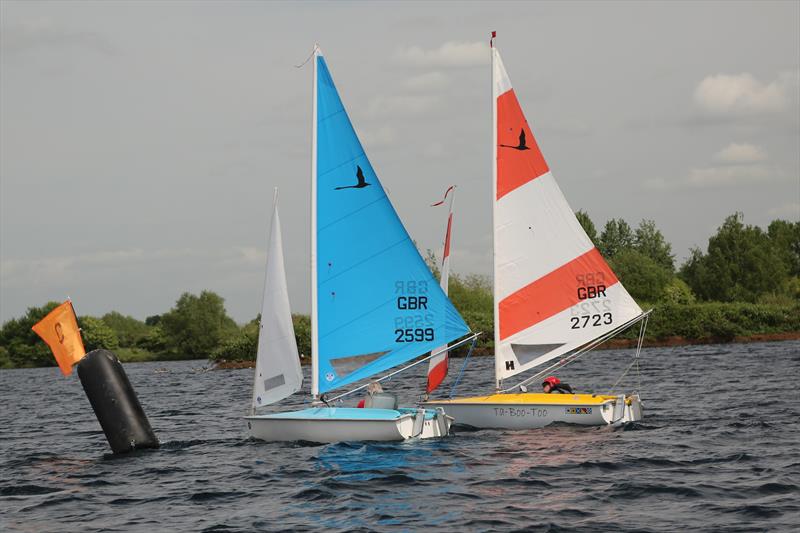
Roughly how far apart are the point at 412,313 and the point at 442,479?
638 cm

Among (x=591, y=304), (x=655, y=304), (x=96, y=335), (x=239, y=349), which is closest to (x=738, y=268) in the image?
(x=655, y=304)

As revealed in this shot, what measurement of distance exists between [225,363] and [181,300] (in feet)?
133

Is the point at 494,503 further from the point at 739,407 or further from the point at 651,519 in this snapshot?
the point at 739,407

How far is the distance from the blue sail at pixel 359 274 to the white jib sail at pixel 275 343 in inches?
32.9

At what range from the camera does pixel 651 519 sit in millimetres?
16828

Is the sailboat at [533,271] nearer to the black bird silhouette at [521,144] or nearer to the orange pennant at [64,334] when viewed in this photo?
the black bird silhouette at [521,144]

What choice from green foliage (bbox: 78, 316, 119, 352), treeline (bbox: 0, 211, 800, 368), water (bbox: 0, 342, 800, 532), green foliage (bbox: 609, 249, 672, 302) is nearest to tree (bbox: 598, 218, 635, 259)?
treeline (bbox: 0, 211, 800, 368)

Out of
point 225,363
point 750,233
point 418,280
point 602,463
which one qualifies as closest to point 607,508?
point 602,463

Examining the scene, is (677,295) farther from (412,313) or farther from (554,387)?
(412,313)

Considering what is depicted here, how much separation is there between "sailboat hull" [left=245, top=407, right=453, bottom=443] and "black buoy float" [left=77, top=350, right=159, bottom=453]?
126 inches

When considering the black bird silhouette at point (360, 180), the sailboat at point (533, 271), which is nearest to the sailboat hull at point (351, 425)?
the sailboat at point (533, 271)

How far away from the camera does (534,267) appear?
1155 inches

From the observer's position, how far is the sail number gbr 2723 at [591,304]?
29516 mm

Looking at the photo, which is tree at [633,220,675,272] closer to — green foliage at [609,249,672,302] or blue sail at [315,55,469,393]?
green foliage at [609,249,672,302]
